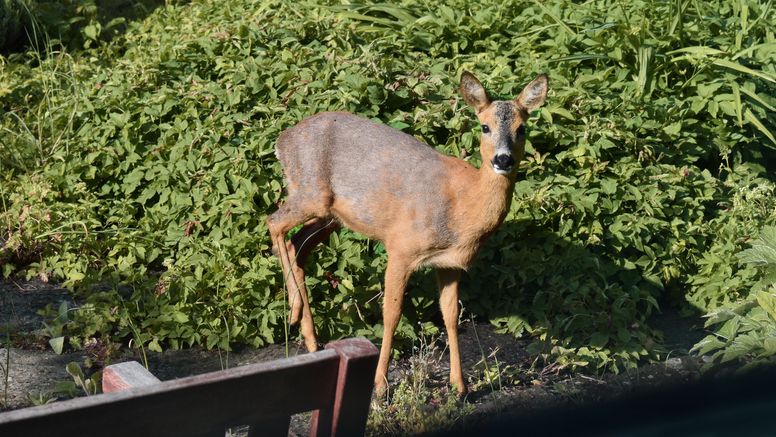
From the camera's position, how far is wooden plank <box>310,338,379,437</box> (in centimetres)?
271

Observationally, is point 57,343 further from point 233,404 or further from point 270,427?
point 233,404

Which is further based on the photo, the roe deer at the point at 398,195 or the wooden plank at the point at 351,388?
the roe deer at the point at 398,195

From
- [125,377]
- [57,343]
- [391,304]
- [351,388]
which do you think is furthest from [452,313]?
[351,388]

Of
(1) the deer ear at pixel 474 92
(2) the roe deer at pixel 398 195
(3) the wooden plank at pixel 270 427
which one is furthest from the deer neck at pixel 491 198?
(3) the wooden plank at pixel 270 427

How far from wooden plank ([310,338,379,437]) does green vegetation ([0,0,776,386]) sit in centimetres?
Result: 327

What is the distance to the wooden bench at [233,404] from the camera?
7.75 feet

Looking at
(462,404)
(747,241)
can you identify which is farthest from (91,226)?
(747,241)

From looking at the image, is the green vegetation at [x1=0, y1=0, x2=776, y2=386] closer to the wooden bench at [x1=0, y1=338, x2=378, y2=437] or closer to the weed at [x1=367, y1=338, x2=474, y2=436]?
the weed at [x1=367, y1=338, x2=474, y2=436]

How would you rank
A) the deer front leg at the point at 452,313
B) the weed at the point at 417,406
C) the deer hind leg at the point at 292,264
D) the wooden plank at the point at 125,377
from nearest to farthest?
the wooden plank at the point at 125,377 → the weed at the point at 417,406 → the deer front leg at the point at 452,313 → the deer hind leg at the point at 292,264

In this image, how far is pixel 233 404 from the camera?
2.58 meters

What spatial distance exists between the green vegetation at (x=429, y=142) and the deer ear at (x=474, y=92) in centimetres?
118

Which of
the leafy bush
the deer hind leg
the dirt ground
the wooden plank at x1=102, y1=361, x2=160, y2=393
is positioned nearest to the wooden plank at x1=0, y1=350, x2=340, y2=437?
the wooden plank at x1=102, y1=361, x2=160, y2=393

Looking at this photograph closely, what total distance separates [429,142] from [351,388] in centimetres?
452

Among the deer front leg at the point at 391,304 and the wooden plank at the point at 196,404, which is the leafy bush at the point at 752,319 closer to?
the deer front leg at the point at 391,304
